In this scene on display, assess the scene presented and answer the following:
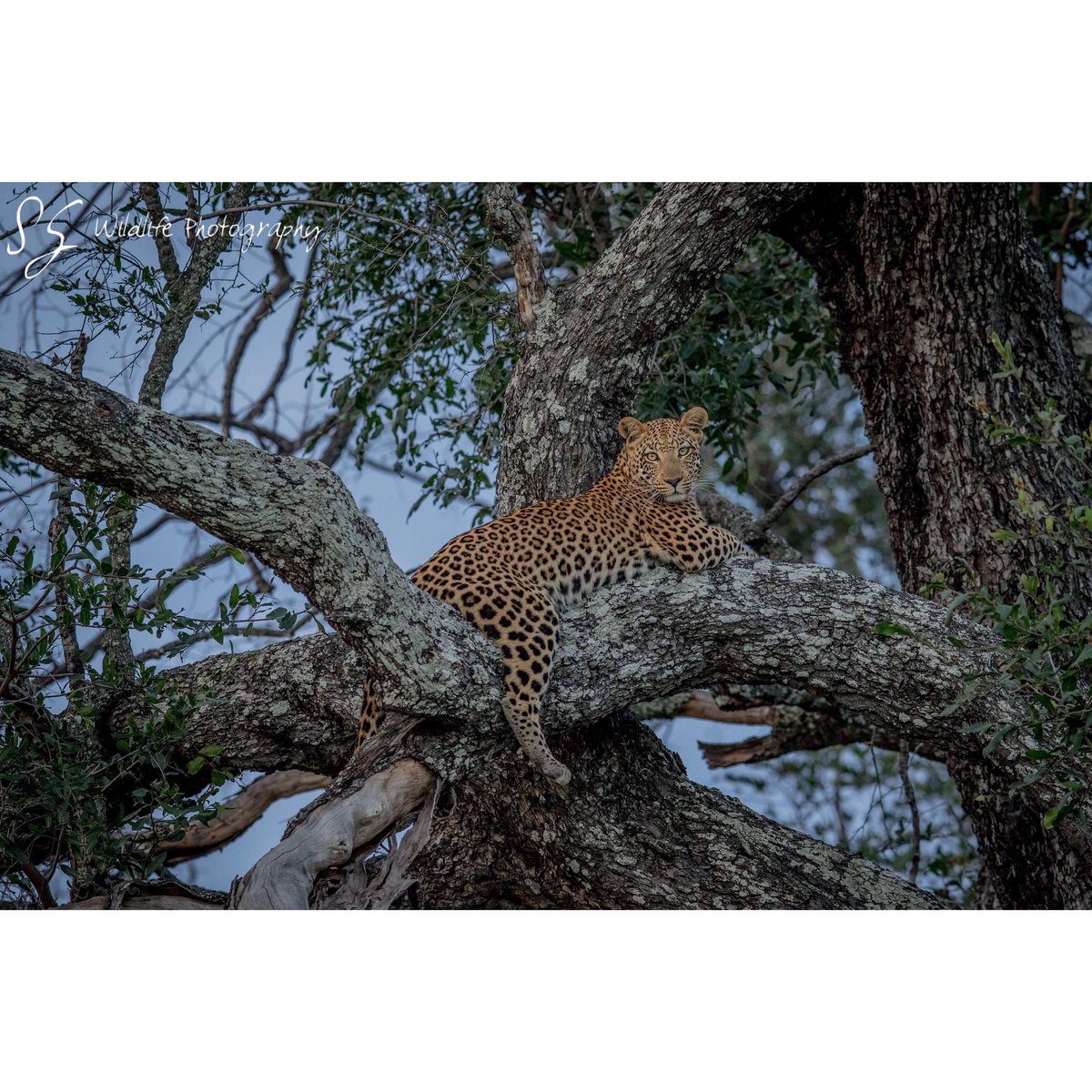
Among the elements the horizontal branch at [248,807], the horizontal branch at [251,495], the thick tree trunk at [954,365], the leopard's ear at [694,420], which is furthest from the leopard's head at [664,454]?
the horizontal branch at [248,807]

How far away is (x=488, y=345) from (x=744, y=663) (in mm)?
2346

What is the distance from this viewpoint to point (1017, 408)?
5.47m

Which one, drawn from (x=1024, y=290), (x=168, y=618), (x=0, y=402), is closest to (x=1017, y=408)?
(x=1024, y=290)

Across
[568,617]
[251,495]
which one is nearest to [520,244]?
[568,617]

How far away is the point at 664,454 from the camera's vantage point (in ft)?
16.8

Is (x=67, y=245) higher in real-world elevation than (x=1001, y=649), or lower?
higher

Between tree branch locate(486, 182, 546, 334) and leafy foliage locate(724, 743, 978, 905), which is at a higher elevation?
tree branch locate(486, 182, 546, 334)

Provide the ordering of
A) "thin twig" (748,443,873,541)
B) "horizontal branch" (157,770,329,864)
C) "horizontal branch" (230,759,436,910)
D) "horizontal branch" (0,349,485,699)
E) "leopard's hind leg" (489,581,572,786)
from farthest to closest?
"thin twig" (748,443,873,541) < "horizontal branch" (157,770,329,864) < "leopard's hind leg" (489,581,572,786) < "horizontal branch" (230,759,436,910) < "horizontal branch" (0,349,485,699)

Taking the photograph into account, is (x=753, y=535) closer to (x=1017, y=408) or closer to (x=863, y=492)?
(x=1017, y=408)

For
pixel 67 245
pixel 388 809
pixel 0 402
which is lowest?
pixel 388 809

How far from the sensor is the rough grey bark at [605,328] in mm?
5145

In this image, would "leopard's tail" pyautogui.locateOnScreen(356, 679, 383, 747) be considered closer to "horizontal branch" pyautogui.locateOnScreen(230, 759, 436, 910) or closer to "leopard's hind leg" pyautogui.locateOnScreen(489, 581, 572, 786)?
"horizontal branch" pyautogui.locateOnScreen(230, 759, 436, 910)

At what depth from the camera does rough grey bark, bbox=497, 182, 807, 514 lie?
5.14m

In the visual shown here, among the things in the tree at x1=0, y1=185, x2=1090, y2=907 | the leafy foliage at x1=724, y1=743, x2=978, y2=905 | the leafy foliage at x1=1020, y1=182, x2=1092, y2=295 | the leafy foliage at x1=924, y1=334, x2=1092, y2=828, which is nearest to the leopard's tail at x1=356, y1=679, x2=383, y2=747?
the tree at x1=0, y1=185, x2=1090, y2=907
